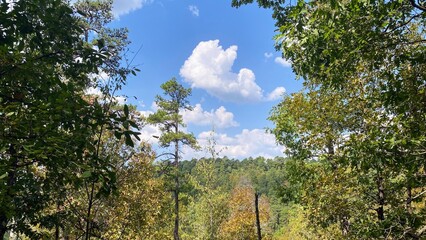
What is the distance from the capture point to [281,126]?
12.8 metres

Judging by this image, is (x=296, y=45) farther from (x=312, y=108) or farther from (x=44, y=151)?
(x=312, y=108)

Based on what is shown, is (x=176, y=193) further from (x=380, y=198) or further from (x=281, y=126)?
(x=380, y=198)

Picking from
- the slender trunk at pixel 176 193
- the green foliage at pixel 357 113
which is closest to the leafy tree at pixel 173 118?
the slender trunk at pixel 176 193

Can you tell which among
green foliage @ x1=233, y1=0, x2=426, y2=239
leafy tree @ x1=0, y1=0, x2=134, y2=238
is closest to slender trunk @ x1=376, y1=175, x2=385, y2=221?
green foliage @ x1=233, y1=0, x2=426, y2=239

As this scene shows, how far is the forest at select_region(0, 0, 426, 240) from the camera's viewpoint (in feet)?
9.89

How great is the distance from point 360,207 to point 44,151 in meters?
9.17

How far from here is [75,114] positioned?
3023mm

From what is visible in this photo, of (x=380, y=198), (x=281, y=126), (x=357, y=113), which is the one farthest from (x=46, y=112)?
(x=281, y=126)

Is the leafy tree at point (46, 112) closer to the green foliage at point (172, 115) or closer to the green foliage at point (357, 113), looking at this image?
the green foliage at point (357, 113)

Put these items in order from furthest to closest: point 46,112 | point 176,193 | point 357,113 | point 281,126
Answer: point 176,193, point 281,126, point 357,113, point 46,112

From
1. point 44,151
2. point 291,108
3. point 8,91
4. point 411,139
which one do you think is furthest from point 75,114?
point 291,108

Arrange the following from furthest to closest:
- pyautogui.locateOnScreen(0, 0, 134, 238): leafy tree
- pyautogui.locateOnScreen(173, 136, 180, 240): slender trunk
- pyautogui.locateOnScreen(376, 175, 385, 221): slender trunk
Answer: pyautogui.locateOnScreen(173, 136, 180, 240): slender trunk → pyautogui.locateOnScreen(376, 175, 385, 221): slender trunk → pyautogui.locateOnScreen(0, 0, 134, 238): leafy tree

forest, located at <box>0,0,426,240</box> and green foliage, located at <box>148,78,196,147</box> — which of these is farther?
green foliage, located at <box>148,78,196,147</box>

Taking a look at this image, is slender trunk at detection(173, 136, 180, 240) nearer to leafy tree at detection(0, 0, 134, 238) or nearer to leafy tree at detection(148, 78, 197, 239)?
leafy tree at detection(148, 78, 197, 239)
